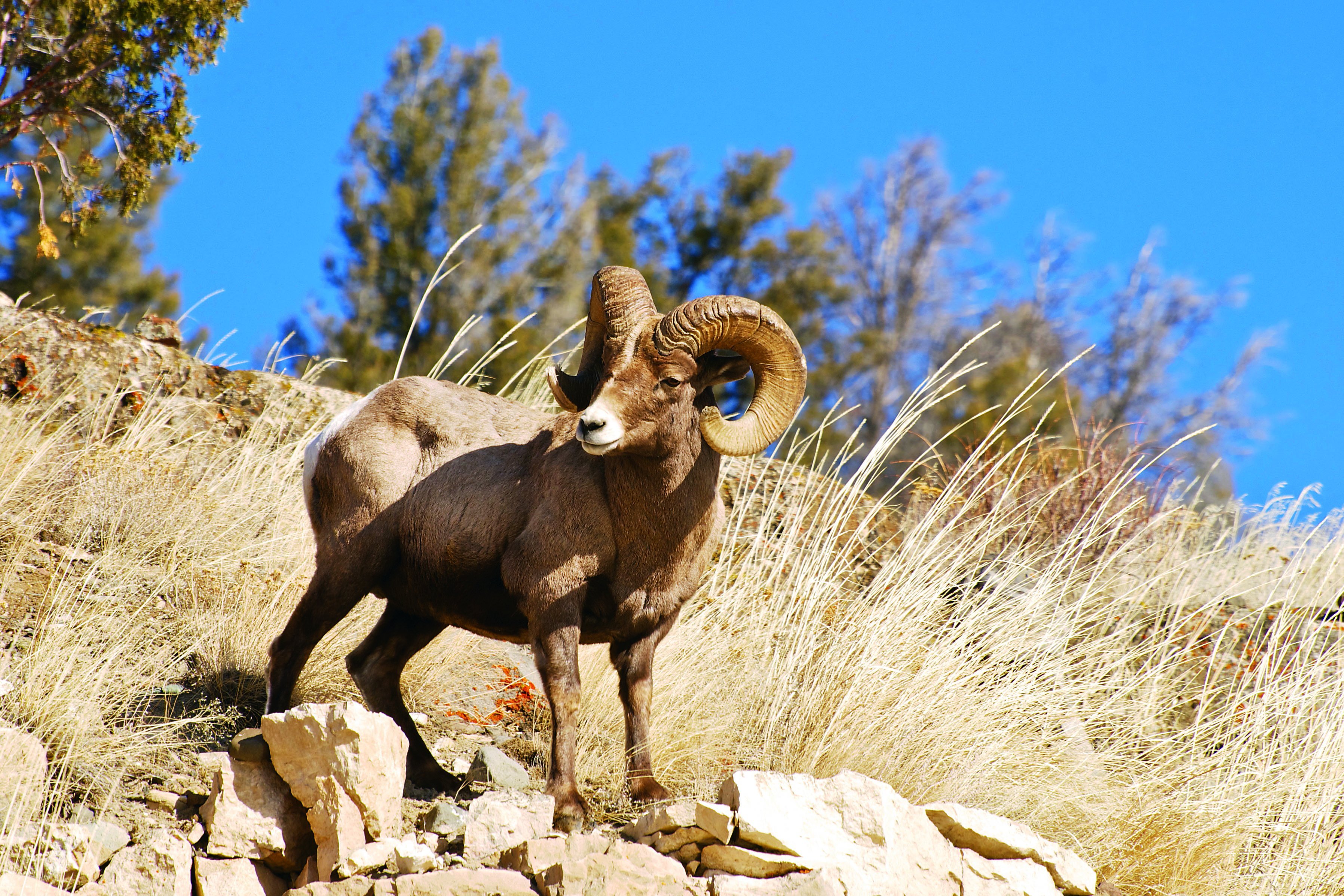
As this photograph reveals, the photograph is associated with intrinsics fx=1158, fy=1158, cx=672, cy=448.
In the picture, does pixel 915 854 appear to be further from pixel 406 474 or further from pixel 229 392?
pixel 229 392

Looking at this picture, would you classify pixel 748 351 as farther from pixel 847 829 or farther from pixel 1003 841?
pixel 1003 841

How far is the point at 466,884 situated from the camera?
151 inches

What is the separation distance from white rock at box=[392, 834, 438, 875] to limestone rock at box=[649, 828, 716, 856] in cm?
79

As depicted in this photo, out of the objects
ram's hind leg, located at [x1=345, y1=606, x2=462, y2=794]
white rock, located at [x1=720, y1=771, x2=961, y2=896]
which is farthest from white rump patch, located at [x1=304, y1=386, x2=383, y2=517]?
white rock, located at [x1=720, y1=771, x2=961, y2=896]

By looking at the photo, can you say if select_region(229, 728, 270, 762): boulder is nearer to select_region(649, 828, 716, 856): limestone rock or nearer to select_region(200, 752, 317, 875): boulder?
select_region(200, 752, 317, 875): boulder

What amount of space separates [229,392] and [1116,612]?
21.8 feet

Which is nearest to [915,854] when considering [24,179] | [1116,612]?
[1116,612]

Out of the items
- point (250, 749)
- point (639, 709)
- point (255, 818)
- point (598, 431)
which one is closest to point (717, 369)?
point (598, 431)

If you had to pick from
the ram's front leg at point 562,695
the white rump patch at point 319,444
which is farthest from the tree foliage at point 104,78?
the ram's front leg at point 562,695

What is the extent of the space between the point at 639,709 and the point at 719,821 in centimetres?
72

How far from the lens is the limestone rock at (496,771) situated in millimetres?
4863

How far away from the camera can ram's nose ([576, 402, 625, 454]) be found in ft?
13.4

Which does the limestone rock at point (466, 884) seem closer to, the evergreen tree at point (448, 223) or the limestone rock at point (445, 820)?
the limestone rock at point (445, 820)

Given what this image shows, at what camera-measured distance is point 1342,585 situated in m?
7.97
